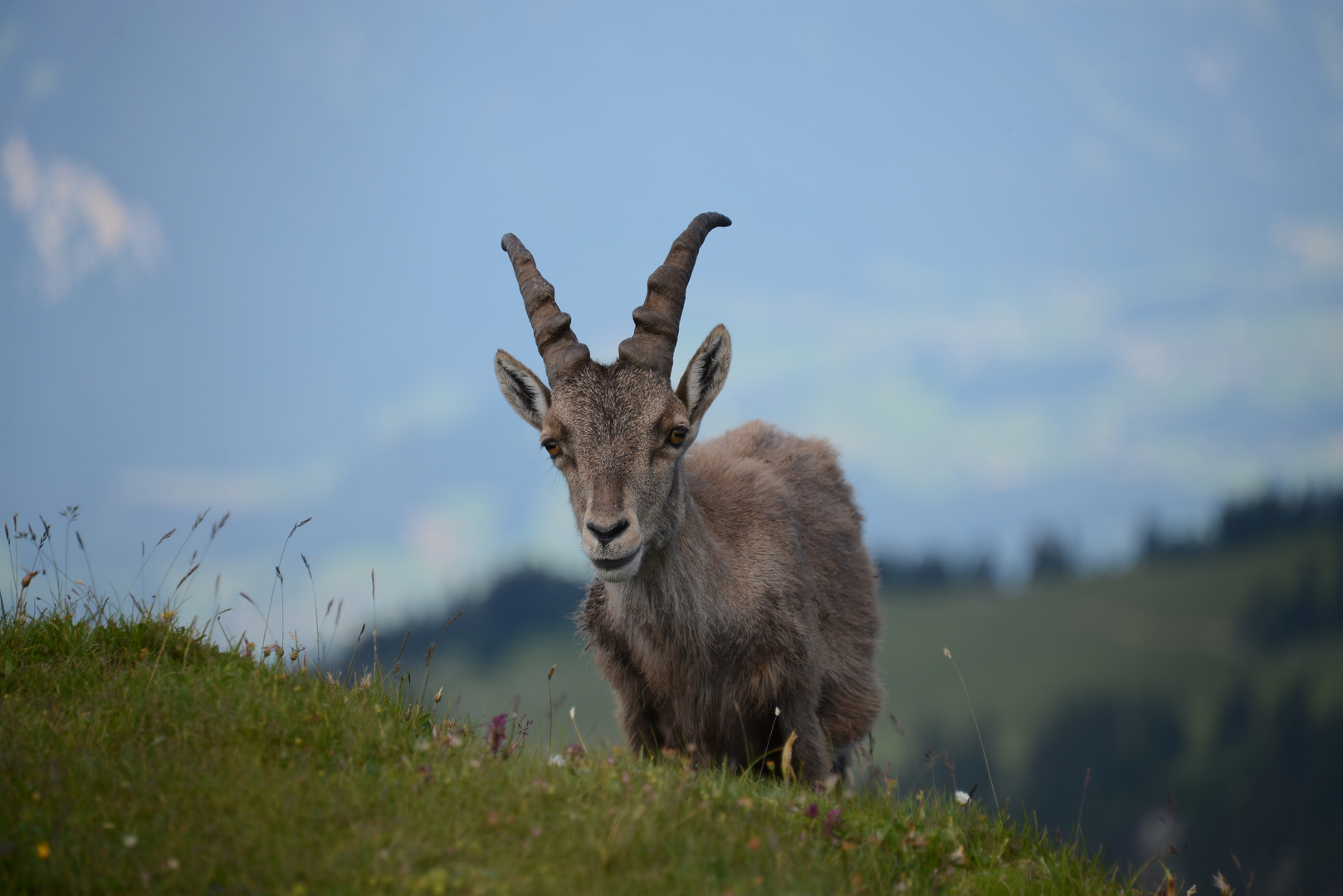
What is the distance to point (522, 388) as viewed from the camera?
25.7ft

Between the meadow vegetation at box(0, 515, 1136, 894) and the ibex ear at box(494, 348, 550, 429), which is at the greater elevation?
the ibex ear at box(494, 348, 550, 429)

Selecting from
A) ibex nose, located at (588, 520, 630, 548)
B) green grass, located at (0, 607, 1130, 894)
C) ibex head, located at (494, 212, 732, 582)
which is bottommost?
green grass, located at (0, 607, 1130, 894)

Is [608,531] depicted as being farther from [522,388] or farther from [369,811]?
[369,811]

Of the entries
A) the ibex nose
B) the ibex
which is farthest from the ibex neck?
the ibex nose

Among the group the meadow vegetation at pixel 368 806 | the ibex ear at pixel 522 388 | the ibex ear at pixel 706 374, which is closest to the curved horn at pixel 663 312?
the ibex ear at pixel 706 374

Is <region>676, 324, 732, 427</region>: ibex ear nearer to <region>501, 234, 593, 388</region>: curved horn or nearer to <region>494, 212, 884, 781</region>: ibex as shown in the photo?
<region>494, 212, 884, 781</region>: ibex

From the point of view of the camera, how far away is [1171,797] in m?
5.47

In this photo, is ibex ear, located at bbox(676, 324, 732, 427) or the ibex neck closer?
the ibex neck

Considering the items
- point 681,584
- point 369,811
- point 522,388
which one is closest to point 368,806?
point 369,811

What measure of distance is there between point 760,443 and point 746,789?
509 centimetres

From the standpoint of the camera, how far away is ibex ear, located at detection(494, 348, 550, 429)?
7.61 metres

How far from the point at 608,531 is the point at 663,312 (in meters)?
2.10

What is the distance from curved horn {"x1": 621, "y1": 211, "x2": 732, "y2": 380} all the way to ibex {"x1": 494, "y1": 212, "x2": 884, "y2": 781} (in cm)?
1

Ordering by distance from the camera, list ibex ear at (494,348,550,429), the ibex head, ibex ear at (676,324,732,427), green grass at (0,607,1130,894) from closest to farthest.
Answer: green grass at (0,607,1130,894) → the ibex head → ibex ear at (676,324,732,427) → ibex ear at (494,348,550,429)
